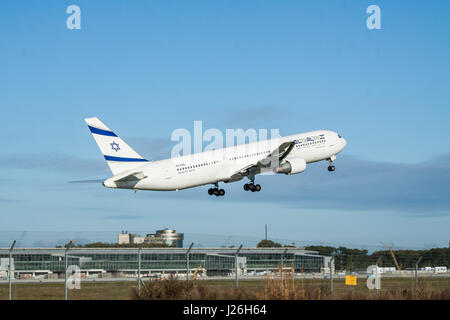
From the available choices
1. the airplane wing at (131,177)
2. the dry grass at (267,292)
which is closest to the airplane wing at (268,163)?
the airplane wing at (131,177)

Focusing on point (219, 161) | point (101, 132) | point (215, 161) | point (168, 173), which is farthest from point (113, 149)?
point (219, 161)

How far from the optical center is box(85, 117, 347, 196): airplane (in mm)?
52156

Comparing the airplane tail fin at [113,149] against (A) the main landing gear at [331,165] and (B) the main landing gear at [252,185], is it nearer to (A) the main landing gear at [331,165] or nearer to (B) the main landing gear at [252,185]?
(B) the main landing gear at [252,185]

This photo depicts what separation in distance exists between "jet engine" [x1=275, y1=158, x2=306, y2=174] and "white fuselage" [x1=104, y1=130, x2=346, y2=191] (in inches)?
32.1

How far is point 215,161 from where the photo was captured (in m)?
56.4


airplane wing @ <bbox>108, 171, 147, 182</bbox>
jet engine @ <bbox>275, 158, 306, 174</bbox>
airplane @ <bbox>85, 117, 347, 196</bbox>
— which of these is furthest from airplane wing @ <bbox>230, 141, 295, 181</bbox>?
airplane wing @ <bbox>108, 171, 147, 182</bbox>

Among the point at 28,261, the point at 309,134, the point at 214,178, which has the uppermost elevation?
the point at 309,134

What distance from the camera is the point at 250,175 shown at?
61.0 meters

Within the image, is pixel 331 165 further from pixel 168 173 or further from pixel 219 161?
pixel 168 173

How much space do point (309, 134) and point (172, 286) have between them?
40.7 metres

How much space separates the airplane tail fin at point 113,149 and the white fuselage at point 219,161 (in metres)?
1.27

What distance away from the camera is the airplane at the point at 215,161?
171ft
